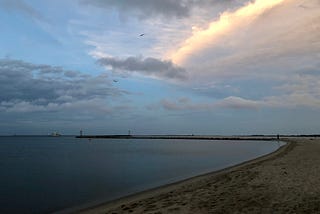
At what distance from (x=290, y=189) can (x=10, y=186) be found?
62.8 ft

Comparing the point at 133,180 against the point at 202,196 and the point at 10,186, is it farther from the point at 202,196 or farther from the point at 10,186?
the point at 202,196

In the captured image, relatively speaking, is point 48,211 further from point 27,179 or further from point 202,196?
point 27,179

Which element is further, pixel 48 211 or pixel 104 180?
pixel 104 180

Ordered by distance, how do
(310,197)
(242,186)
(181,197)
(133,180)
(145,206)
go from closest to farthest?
1. (310,197)
2. (145,206)
3. (181,197)
4. (242,186)
5. (133,180)

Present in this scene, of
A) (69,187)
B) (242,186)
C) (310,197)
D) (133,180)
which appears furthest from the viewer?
(133,180)

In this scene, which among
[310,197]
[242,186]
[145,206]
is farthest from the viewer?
[242,186]

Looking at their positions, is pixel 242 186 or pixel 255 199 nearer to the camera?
pixel 255 199

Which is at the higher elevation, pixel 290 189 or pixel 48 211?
pixel 290 189

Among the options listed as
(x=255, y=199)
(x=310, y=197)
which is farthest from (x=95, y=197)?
(x=310, y=197)

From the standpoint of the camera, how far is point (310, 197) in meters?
12.8

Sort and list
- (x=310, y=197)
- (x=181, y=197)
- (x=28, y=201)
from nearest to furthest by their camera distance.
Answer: (x=310, y=197)
(x=181, y=197)
(x=28, y=201)

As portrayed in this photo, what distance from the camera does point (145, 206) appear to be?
48.0ft

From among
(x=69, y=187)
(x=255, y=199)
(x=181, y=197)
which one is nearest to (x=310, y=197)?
(x=255, y=199)

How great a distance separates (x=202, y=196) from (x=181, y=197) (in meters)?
0.98
